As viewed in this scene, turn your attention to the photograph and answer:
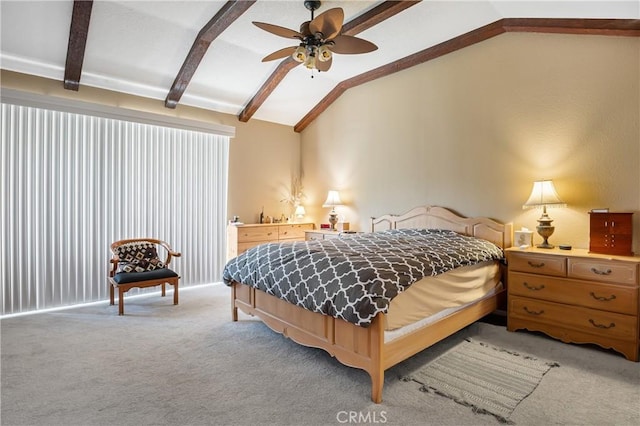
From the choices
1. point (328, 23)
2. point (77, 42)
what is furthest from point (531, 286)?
point (77, 42)

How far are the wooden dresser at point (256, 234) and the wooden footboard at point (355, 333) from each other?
2.04 meters

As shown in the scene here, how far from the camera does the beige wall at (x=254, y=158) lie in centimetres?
517

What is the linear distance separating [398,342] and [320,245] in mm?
1169

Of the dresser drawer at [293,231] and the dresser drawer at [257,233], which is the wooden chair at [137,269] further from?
the dresser drawer at [293,231]

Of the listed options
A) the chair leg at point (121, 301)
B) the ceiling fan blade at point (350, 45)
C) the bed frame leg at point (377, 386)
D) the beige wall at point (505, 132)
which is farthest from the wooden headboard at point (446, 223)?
the chair leg at point (121, 301)

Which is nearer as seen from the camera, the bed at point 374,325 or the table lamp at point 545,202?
the bed at point 374,325

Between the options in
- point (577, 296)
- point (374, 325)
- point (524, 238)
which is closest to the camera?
point (374, 325)

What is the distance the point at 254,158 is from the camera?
234 inches

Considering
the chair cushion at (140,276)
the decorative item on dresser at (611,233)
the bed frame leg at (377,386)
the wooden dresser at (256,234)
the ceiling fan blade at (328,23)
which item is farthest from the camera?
the wooden dresser at (256,234)

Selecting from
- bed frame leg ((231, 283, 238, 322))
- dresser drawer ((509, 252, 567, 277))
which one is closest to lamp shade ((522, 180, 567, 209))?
dresser drawer ((509, 252, 567, 277))

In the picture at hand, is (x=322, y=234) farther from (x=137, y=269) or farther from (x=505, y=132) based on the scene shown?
(x=505, y=132)

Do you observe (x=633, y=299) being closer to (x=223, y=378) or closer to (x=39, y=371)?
(x=223, y=378)

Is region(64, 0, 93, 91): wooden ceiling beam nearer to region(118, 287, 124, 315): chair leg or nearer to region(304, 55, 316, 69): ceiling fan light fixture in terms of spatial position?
region(304, 55, 316, 69): ceiling fan light fixture

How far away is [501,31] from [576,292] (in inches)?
114
